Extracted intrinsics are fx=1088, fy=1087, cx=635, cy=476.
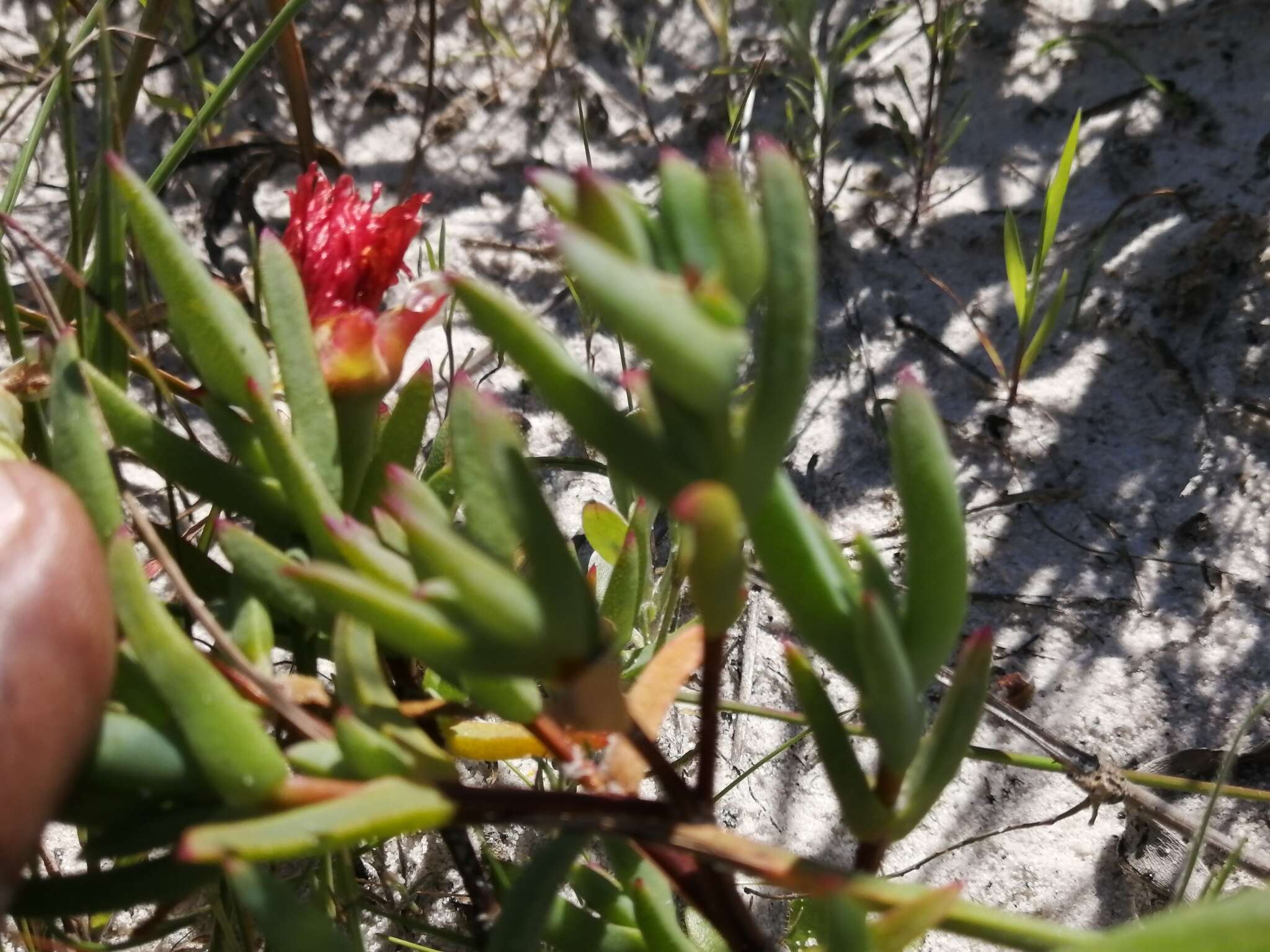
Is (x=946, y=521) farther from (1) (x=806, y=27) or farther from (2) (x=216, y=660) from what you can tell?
(1) (x=806, y=27)

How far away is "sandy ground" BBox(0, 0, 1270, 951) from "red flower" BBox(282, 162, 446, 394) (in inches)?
29.5

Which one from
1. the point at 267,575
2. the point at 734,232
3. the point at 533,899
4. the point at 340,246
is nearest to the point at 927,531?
the point at 734,232

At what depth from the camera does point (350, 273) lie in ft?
2.77

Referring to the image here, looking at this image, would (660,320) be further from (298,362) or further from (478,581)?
(298,362)

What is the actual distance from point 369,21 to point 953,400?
1.37m

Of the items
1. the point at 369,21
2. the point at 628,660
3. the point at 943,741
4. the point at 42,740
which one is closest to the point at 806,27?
the point at 369,21

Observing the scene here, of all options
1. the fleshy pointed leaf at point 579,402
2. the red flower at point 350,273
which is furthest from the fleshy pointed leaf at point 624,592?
the fleshy pointed leaf at point 579,402

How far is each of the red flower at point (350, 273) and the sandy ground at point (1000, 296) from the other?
2.46 feet

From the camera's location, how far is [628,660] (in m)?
1.11

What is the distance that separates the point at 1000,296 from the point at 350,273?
4.17ft

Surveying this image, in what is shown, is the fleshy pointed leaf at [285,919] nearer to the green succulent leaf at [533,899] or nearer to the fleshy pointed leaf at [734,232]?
the green succulent leaf at [533,899]

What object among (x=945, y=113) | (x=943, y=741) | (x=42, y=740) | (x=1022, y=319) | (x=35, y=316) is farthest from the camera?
(x=945, y=113)

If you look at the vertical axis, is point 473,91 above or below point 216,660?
above

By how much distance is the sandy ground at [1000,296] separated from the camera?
136 centimetres
